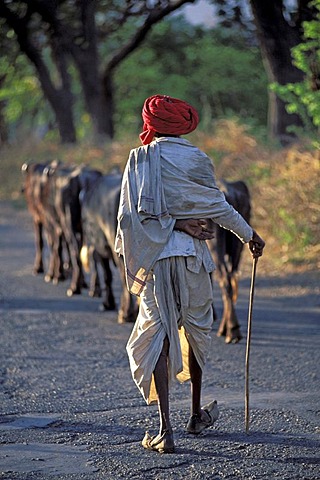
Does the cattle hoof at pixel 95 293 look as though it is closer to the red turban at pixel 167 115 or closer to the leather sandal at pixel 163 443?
the red turban at pixel 167 115

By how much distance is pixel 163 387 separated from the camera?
19.4 ft

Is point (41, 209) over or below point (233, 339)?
over

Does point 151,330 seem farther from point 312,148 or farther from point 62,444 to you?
point 312,148

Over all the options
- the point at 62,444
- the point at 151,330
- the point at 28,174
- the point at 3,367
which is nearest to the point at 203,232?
the point at 151,330

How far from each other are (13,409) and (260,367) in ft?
6.89

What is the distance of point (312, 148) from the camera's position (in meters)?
14.2

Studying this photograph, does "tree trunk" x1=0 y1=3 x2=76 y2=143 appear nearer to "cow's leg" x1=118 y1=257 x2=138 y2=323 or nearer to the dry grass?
the dry grass

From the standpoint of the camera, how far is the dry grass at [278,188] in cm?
1325

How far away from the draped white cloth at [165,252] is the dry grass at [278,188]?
6.89 meters

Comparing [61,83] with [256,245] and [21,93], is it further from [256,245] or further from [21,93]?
[256,245]

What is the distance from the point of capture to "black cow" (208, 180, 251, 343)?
9.27 meters

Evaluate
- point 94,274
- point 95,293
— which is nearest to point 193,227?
point 94,274

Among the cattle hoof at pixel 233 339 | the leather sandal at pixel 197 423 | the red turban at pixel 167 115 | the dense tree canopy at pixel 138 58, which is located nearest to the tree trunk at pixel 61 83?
the dense tree canopy at pixel 138 58

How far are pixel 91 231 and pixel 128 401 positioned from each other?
15.5 ft
